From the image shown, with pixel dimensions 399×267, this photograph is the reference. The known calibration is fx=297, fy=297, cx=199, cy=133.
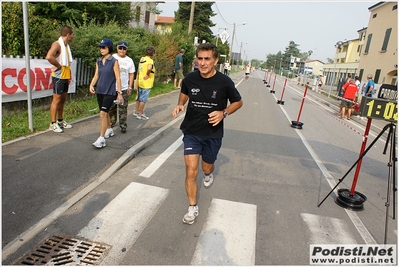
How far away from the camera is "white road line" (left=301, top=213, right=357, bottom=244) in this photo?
355 cm

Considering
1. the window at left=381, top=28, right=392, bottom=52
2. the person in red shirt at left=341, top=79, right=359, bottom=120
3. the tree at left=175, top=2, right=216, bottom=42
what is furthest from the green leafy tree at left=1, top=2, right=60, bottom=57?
the tree at left=175, top=2, right=216, bottom=42

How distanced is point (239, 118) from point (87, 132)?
239 inches

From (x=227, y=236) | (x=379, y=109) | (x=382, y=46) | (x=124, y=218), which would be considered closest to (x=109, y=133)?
(x=124, y=218)

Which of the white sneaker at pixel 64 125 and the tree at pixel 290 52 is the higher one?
the tree at pixel 290 52

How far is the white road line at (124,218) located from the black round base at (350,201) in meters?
2.65

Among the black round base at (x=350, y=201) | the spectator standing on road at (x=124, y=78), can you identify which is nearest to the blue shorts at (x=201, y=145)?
the black round base at (x=350, y=201)

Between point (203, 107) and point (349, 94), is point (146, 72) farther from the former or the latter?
point (349, 94)

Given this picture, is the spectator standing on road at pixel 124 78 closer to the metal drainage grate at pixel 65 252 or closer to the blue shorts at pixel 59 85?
the blue shorts at pixel 59 85

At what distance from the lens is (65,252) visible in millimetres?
2926

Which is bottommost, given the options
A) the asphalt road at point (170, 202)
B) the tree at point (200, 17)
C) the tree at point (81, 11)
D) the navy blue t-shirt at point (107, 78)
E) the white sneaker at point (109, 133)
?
the asphalt road at point (170, 202)

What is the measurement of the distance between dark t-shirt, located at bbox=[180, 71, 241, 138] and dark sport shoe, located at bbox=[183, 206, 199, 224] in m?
0.93

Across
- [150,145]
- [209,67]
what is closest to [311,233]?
[209,67]

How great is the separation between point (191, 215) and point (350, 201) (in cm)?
247

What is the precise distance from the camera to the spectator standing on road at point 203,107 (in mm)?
3592
